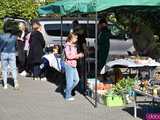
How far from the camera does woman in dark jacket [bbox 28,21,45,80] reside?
18.8 m

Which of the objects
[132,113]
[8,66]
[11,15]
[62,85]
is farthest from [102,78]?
[11,15]

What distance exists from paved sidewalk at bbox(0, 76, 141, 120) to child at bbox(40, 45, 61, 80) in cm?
166

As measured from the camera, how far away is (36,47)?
18969 millimetres

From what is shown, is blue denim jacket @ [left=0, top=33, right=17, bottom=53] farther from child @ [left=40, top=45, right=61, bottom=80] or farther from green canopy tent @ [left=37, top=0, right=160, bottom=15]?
child @ [left=40, top=45, right=61, bottom=80]

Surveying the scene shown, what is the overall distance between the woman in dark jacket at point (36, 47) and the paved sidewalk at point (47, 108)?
6.97ft

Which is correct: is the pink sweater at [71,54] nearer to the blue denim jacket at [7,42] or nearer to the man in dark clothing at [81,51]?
the man in dark clothing at [81,51]

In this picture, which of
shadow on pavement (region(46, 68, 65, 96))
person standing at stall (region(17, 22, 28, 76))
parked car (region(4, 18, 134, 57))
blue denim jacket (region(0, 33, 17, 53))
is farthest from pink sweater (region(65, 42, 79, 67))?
parked car (region(4, 18, 134, 57))

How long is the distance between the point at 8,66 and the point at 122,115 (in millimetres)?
5424

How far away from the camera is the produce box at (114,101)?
45.1ft

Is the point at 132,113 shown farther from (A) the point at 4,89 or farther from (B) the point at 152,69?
(A) the point at 4,89

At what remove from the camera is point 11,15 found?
29719 millimetres

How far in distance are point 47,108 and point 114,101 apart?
1.58 metres

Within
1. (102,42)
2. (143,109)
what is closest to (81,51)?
(102,42)

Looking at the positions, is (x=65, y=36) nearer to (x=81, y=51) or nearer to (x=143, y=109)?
(x=81, y=51)
